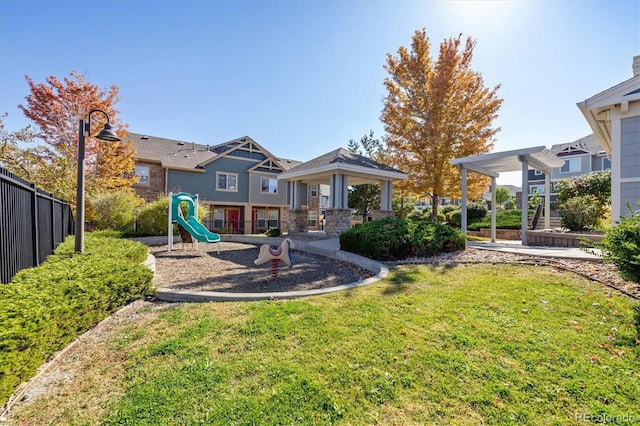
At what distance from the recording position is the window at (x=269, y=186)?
2370 cm

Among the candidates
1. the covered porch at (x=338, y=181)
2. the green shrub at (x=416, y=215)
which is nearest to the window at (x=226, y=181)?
the covered porch at (x=338, y=181)

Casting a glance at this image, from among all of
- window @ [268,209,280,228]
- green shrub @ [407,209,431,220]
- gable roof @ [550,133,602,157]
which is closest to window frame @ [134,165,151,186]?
window @ [268,209,280,228]

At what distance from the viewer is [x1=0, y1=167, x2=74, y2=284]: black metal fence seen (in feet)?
11.6

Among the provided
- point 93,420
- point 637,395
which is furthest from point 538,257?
point 93,420

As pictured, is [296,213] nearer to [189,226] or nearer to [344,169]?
[344,169]

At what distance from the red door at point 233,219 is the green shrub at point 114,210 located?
29.1 feet

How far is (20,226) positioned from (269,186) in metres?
20.1

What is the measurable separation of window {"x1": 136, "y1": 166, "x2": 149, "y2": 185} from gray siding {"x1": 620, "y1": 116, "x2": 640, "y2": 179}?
74.2ft

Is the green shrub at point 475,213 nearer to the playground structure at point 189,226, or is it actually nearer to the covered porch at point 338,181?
the covered porch at point 338,181

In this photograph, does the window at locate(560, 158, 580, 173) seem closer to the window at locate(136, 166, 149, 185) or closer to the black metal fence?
the window at locate(136, 166, 149, 185)

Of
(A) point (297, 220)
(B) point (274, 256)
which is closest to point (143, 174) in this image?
(A) point (297, 220)

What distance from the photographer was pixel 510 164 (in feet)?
39.5

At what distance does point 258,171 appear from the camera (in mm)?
23391

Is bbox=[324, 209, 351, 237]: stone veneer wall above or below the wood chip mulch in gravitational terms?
above
